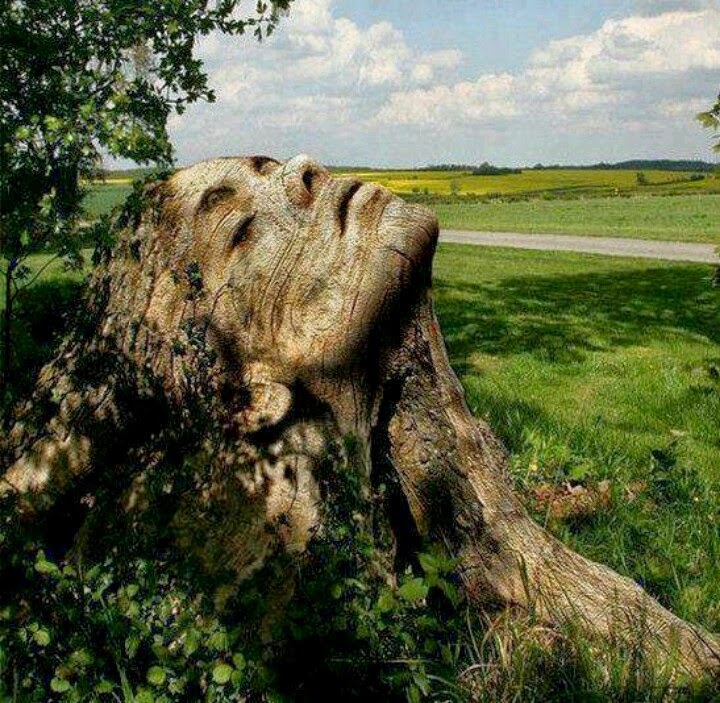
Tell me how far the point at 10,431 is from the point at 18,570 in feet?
2.17

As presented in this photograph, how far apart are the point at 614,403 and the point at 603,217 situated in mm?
31436

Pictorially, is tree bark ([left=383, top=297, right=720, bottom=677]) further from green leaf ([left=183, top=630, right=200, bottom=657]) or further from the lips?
green leaf ([left=183, top=630, right=200, bottom=657])

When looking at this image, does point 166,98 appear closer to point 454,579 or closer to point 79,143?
point 79,143

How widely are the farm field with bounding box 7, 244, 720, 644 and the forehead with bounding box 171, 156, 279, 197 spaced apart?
162 centimetres

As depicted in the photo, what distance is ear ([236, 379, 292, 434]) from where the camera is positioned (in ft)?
10.3

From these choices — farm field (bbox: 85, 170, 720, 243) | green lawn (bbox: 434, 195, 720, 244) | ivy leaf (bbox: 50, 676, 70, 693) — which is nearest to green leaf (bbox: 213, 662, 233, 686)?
ivy leaf (bbox: 50, 676, 70, 693)

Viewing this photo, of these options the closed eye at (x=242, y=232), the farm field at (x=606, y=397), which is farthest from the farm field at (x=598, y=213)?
the closed eye at (x=242, y=232)

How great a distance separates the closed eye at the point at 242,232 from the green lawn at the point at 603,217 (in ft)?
75.6

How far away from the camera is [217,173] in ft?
11.3

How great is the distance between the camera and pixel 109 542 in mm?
3219

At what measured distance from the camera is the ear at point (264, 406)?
313 cm

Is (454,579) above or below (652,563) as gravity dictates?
above

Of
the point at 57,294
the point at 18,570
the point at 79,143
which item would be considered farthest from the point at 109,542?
the point at 57,294

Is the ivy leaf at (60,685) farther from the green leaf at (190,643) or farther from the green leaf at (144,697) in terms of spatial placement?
the green leaf at (190,643)
